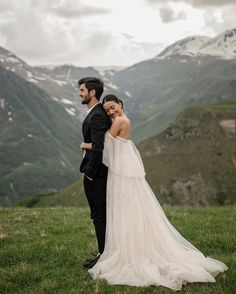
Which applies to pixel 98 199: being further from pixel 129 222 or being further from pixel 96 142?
pixel 96 142

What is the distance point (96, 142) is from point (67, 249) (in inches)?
149

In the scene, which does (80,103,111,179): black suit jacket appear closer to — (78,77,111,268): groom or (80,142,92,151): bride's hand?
(78,77,111,268): groom

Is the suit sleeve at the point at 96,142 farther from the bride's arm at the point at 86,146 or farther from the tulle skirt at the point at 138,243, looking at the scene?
the tulle skirt at the point at 138,243

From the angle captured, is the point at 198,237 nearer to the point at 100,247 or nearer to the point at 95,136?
the point at 100,247

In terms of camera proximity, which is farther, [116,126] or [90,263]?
[90,263]

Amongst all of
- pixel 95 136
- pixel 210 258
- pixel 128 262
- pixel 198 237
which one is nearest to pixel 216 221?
pixel 198 237

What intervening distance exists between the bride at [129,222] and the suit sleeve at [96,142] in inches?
12.8

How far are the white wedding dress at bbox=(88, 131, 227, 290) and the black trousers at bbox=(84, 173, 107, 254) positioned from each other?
0.20 meters

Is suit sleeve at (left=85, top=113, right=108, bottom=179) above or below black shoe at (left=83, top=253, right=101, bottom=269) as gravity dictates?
above

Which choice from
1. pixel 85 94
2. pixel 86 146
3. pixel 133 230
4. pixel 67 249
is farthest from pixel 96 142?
pixel 67 249

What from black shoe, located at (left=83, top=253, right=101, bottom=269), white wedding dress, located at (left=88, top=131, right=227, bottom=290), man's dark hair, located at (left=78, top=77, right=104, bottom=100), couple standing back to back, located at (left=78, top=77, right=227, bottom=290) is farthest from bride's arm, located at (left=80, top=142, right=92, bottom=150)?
black shoe, located at (left=83, top=253, right=101, bottom=269)

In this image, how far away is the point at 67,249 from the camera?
41.3ft

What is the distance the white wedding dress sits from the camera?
416 inches

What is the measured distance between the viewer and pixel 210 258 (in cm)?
1090
